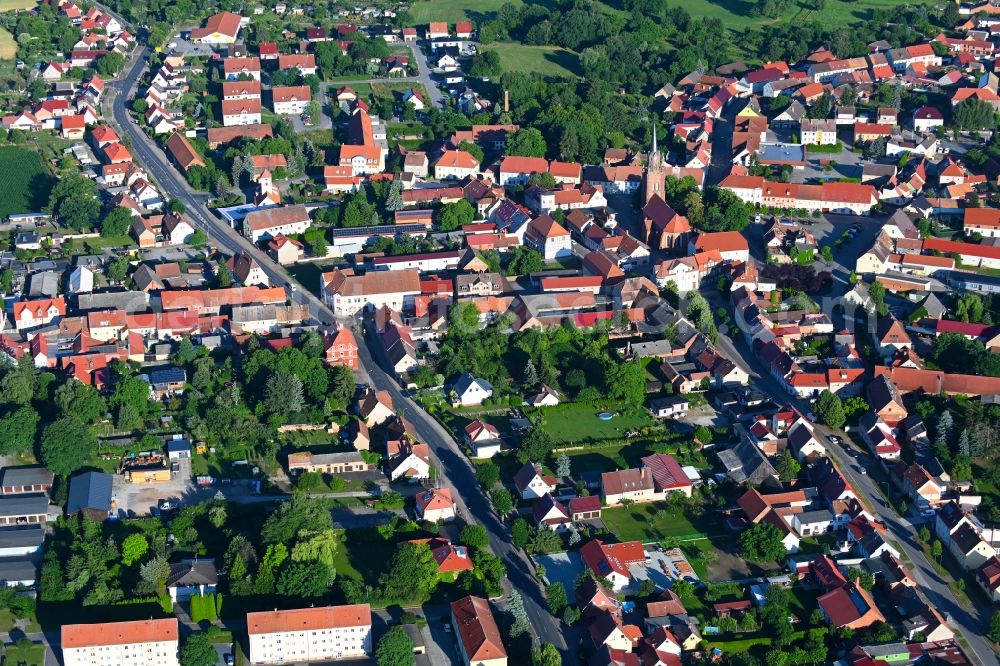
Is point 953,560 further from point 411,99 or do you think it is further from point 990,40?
point 990,40

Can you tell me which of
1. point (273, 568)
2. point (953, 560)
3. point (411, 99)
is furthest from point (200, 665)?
point (411, 99)

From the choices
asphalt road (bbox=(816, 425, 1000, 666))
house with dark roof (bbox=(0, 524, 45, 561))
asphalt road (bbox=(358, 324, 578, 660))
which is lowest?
asphalt road (bbox=(816, 425, 1000, 666))

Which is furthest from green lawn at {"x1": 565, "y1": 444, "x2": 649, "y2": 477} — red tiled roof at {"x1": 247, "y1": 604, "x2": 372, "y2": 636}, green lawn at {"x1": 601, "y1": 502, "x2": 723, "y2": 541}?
red tiled roof at {"x1": 247, "y1": 604, "x2": 372, "y2": 636}

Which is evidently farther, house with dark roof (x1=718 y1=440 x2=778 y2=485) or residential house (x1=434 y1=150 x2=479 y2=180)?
residential house (x1=434 y1=150 x2=479 y2=180)

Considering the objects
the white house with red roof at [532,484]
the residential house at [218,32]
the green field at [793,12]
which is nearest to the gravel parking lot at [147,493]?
the white house with red roof at [532,484]

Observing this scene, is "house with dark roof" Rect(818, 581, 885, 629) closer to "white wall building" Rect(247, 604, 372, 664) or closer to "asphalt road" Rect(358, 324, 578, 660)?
"asphalt road" Rect(358, 324, 578, 660)

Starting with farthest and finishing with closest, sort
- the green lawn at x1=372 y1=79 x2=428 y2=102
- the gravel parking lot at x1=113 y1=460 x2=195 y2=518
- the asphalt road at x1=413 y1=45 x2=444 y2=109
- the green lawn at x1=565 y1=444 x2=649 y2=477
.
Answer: the asphalt road at x1=413 y1=45 x2=444 y2=109 → the green lawn at x1=372 y1=79 x2=428 y2=102 → the green lawn at x1=565 y1=444 x2=649 y2=477 → the gravel parking lot at x1=113 y1=460 x2=195 y2=518

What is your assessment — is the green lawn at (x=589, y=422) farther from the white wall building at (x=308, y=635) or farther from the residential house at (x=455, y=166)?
the residential house at (x=455, y=166)

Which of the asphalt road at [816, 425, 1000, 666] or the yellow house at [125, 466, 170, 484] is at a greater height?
the yellow house at [125, 466, 170, 484]
